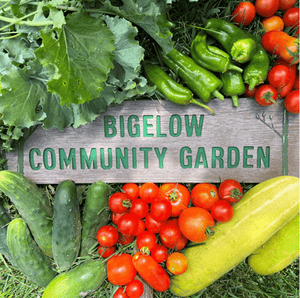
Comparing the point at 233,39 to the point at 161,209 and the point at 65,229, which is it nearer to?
the point at 161,209

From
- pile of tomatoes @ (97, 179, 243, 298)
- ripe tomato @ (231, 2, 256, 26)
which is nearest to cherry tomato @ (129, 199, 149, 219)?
pile of tomatoes @ (97, 179, 243, 298)

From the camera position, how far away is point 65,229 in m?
1.19

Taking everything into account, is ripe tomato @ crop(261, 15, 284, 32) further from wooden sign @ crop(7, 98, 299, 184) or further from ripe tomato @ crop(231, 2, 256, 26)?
wooden sign @ crop(7, 98, 299, 184)

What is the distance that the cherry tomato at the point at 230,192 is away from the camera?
113cm

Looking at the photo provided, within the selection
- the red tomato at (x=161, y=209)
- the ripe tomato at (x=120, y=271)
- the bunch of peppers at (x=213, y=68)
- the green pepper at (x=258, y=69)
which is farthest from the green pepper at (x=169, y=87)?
the ripe tomato at (x=120, y=271)

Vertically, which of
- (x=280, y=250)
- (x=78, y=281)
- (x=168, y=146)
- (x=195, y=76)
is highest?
(x=195, y=76)

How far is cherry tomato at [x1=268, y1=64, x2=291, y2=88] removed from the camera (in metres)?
→ 1.12

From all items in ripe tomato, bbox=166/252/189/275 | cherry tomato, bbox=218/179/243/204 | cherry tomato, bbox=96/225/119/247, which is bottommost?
ripe tomato, bbox=166/252/189/275

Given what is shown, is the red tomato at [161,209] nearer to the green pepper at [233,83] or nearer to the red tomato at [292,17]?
the green pepper at [233,83]

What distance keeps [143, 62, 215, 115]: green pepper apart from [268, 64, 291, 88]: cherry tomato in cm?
33

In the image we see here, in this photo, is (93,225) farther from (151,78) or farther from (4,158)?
(151,78)

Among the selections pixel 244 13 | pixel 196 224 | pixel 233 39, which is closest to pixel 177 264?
pixel 196 224

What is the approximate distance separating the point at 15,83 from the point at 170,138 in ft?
2.60

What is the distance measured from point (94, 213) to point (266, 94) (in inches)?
41.6
